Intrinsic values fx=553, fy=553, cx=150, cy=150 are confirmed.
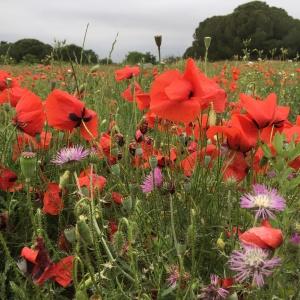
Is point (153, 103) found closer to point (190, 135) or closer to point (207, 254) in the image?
point (207, 254)

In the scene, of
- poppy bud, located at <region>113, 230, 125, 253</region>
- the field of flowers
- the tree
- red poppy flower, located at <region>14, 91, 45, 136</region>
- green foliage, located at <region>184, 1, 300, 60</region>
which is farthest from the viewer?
green foliage, located at <region>184, 1, 300, 60</region>

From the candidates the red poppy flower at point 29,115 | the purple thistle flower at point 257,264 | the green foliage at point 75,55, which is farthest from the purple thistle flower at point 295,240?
the green foliage at point 75,55

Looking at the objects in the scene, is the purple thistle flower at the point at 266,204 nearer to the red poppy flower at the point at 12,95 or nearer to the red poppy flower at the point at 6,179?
the red poppy flower at the point at 6,179

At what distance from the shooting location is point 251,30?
3888 cm

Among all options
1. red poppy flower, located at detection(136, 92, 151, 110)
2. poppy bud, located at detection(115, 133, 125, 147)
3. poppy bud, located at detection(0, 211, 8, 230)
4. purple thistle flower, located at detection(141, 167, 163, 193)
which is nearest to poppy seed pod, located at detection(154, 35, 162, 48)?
red poppy flower, located at detection(136, 92, 151, 110)

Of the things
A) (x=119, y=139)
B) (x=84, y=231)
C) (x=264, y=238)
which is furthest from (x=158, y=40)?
(x=264, y=238)

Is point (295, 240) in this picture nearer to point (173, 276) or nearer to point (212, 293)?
point (212, 293)

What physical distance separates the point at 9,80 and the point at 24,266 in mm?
1131

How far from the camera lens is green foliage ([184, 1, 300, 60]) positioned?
118 ft

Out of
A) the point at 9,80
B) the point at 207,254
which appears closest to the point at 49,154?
the point at 9,80

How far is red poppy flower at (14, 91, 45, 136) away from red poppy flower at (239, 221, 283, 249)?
993 mm

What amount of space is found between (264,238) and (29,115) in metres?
1.03

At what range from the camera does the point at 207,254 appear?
149 cm

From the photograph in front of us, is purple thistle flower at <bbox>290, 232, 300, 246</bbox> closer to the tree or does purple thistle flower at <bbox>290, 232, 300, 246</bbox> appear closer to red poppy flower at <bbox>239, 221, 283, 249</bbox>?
red poppy flower at <bbox>239, 221, 283, 249</bbox>
